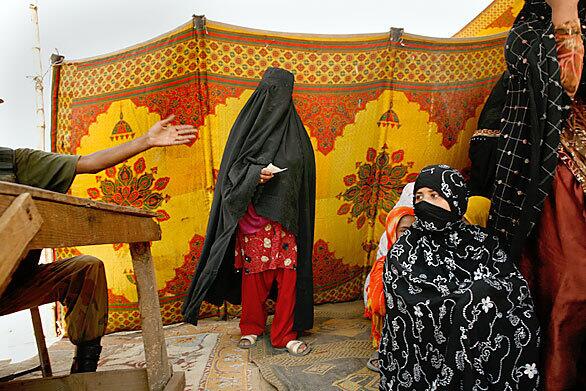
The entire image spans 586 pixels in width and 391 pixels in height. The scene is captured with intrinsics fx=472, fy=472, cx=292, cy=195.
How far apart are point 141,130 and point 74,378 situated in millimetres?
2036

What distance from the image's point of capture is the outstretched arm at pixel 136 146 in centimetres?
261

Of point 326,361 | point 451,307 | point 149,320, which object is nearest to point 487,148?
point 451,307

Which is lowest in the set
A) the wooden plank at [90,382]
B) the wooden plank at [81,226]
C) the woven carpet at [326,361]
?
the woven carpet at [326,361]

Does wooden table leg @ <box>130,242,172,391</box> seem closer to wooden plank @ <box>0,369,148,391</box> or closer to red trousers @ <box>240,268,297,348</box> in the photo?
wooden plank @ <box>0,369,148,391</box>

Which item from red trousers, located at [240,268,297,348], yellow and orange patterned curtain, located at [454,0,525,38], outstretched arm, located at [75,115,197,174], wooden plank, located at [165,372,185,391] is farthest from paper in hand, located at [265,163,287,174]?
yellow and orange patterned curtain, located at [454,0,525,38]

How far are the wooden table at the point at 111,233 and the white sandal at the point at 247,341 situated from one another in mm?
1060

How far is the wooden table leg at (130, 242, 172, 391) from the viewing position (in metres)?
2.06

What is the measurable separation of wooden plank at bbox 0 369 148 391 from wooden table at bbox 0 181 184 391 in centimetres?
2

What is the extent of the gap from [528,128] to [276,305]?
1.93m

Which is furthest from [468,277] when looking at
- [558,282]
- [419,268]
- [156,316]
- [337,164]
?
[337,164]

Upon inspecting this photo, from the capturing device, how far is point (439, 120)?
157 inches

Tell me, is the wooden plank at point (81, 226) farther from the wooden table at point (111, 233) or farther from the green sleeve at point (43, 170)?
the green sleeve at point (43, 170)

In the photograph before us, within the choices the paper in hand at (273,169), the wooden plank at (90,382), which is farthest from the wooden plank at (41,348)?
the paper in hand at (273,169)

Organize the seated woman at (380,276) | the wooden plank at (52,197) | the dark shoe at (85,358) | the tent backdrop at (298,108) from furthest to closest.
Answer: the tent backdrop at (298,108) < the seated woman at (380,276) < the dark shoe at (85,358) < the wooden plank at (52,197)
